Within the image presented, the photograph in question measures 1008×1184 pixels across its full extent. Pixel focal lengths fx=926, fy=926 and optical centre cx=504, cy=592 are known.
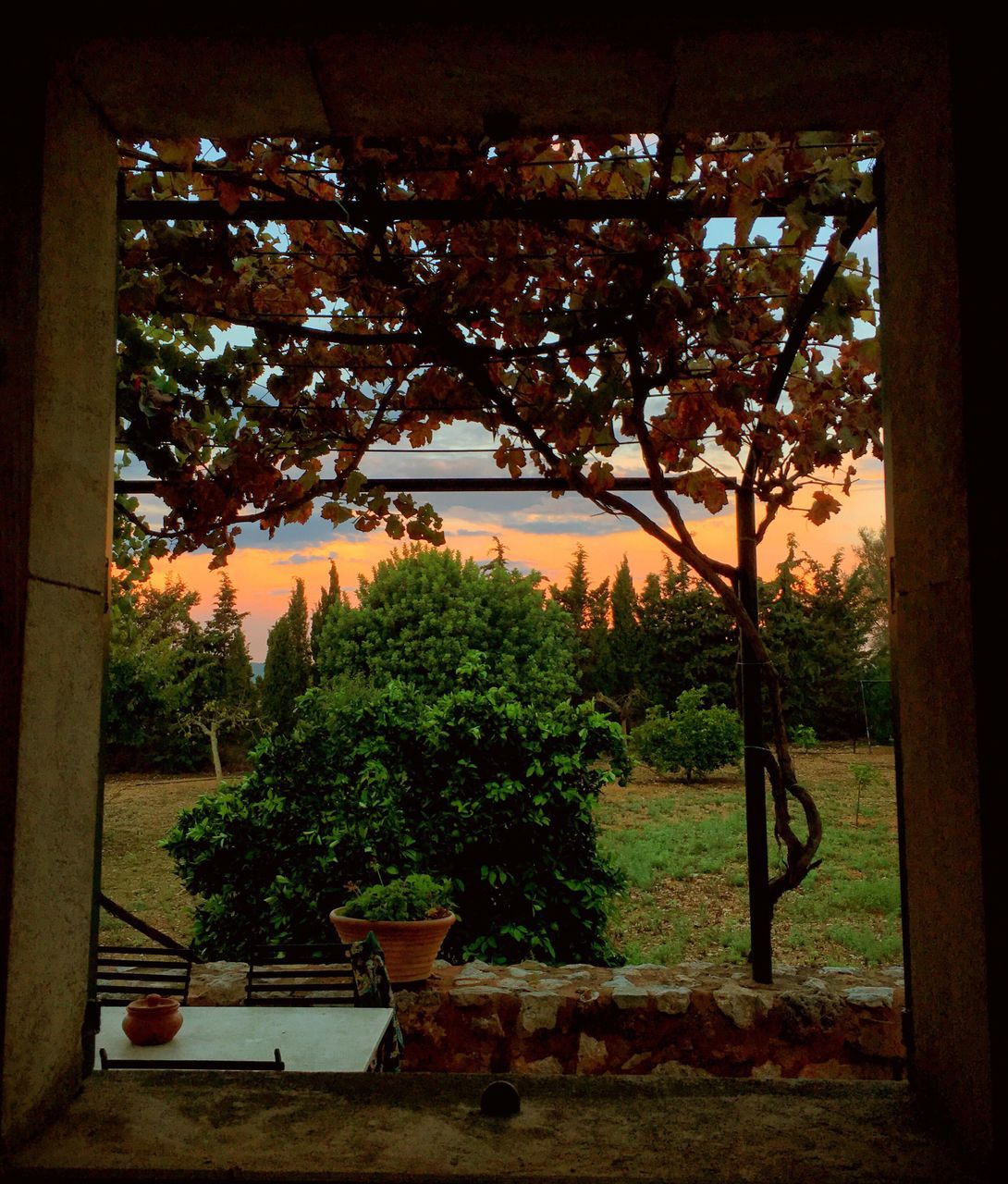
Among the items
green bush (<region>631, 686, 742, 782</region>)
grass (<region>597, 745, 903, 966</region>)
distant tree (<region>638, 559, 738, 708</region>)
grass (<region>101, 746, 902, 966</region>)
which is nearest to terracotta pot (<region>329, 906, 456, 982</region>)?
grass (<region>597, 745, 903, 966</region>)

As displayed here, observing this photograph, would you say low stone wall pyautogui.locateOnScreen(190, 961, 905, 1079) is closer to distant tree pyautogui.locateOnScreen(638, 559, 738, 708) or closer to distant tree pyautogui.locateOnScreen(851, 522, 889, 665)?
distant tree pyautogui.locateOnScreen(638, 559, 738, 708)

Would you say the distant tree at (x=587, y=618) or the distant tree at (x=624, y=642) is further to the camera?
the distant tree at (x=587, y=618)

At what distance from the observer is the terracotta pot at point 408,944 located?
351cm

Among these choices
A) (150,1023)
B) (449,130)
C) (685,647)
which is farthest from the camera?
(685,647)

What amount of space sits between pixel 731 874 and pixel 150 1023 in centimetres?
945

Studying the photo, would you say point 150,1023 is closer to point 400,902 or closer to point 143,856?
point 400,902

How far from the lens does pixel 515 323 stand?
Result: 2.90 meters

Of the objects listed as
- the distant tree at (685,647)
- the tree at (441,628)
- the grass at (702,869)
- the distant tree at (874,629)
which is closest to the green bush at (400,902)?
the grass at (702,869)

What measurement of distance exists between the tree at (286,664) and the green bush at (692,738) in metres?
6.27

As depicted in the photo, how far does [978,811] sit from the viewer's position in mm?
1065

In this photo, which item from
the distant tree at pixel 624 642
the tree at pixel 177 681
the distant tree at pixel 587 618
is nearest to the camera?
the tree at pixel 177 681

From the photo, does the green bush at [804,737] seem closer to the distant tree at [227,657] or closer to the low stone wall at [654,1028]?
the distant tree at [227,657]

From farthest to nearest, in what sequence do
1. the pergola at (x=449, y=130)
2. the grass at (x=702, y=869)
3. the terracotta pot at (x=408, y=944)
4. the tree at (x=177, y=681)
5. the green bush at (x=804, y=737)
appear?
1. the green bush at (x=804, y=737)
2. the tree at (x=177, y=681)
3. the grass at (x=702, y=869)
4. the terracotta pot at (x=408, y=944)
5. the pergola at (x=449, y=130)

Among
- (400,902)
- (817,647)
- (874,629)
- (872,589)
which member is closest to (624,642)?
(817,647)
